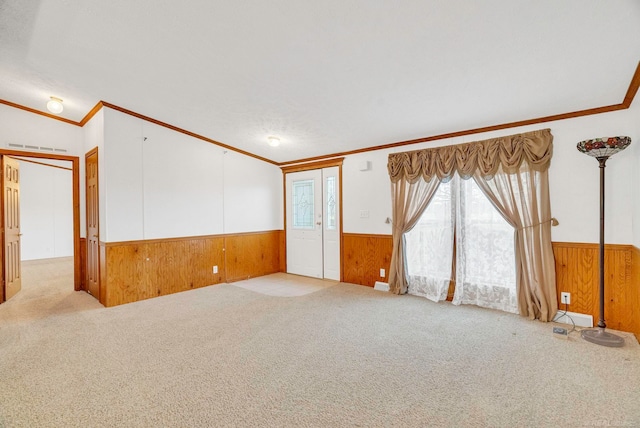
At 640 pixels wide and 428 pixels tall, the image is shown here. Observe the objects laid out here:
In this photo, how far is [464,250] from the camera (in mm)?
3713

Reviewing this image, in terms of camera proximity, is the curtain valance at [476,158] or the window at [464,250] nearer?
the curtain valance at [476,158]

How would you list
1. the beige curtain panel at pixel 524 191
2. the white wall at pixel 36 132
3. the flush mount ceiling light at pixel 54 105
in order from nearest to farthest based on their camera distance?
the beige curtain panel at pixel 524 191 → the flush mount ceiling light at pixel 54 105 → the white wall at pixel 36 132

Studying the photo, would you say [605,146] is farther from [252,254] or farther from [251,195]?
[252,254]

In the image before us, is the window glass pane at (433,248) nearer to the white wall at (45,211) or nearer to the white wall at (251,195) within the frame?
the white wall at (251,195)

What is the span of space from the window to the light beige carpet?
0.34m

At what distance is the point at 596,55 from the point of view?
216 centimetres

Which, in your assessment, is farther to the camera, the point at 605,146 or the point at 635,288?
the point at 635,288

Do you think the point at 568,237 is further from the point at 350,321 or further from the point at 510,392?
the point at 350,321

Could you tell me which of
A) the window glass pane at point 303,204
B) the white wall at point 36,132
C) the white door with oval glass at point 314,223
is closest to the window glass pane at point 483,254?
the white door with oval glass at point 314,223

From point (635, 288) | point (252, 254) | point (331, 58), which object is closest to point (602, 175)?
point (635, 288)

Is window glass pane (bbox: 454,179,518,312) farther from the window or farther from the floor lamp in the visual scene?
the floor lamp

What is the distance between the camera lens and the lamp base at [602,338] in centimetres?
254

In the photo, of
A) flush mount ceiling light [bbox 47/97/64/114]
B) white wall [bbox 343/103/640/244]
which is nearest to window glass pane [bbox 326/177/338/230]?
white wall [bbox 343/103/640/244]

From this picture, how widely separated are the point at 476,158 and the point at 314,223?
293cm
